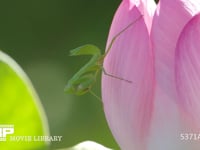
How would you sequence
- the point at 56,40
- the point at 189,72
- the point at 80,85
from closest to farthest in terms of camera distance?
the point at 189,72 < the point at 80,85 < the point at 56,40

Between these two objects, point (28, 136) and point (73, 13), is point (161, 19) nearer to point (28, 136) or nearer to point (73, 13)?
point (28, 136)

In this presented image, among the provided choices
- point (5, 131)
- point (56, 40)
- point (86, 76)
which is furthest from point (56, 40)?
point (5, 131)

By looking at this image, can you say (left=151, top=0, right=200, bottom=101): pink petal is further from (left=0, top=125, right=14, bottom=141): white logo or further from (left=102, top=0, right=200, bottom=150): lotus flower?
(left=0, top=125, right=14, bottom=141): white logo

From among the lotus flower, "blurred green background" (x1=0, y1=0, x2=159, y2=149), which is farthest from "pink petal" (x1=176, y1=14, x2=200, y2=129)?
"blurred green background" (x1=0, y1=0, x2=159, y2=149)

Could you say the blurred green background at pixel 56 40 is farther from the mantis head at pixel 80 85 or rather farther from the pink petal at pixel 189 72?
the pink petal at pixel 189 72

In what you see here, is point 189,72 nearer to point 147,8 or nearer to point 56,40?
point 147,8

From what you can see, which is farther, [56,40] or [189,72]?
[56,40]

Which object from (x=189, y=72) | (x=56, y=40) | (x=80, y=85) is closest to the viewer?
(x=189, y=72)
